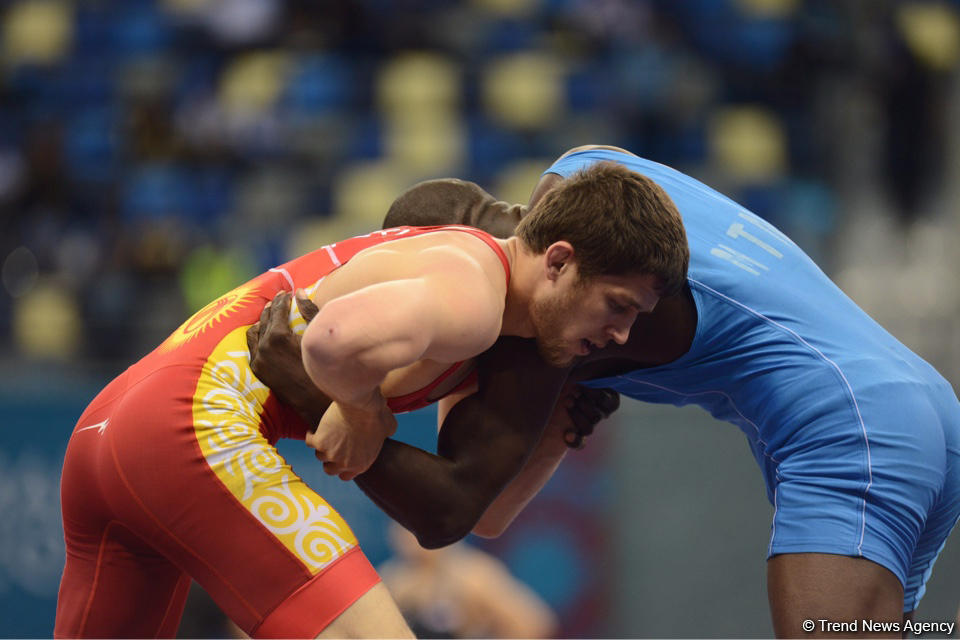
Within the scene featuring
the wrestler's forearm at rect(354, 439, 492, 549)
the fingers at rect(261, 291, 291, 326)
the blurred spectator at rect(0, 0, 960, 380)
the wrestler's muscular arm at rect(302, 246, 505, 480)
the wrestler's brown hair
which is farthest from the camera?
the blurred spectator at rect(0, 0, 960, 380)

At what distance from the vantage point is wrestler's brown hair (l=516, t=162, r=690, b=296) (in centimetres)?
290

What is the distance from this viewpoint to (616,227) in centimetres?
290

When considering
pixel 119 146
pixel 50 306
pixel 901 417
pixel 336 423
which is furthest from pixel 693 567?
pixel 119 146

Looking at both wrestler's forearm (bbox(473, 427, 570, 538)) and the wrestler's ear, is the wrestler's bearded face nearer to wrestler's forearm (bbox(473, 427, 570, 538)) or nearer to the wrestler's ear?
the wrestler's ear

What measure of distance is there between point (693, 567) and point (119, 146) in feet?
18.4

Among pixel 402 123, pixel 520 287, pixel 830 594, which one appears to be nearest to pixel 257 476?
pixel 520 287

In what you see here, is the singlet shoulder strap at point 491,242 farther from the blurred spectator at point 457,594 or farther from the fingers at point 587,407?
the blurred spectator at point 457,594

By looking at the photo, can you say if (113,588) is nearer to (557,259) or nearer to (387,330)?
(387,330)

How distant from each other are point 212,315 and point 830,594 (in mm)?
1752

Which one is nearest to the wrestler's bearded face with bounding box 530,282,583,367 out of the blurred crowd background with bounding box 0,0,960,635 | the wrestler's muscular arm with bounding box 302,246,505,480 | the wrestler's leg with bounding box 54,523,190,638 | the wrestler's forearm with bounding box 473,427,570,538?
the wrestler's muscular arm with bounding box 302,246,505,480

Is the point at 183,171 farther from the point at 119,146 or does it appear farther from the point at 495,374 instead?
the point at 495,374

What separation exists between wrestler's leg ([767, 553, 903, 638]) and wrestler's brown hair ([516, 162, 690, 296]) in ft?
2.69

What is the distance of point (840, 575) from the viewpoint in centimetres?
309

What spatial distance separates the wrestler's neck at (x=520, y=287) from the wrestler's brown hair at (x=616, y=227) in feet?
0.14
